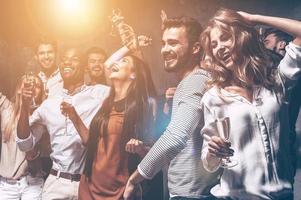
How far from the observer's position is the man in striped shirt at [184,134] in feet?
8.13

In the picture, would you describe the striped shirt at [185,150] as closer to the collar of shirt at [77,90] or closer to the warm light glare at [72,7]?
the collar of shirt at [77,90]

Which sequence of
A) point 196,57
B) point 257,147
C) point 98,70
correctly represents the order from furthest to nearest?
1. point 98,70
2. point 196,57
3. point 257,147

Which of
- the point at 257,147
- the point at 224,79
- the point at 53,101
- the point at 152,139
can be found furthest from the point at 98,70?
the point at 257,147

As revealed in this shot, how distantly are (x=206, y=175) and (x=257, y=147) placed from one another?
30 centimetres

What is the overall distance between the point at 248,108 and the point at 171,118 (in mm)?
424

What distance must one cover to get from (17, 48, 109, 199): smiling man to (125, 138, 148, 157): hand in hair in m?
0.26

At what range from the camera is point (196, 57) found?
Answer: 2598 mm

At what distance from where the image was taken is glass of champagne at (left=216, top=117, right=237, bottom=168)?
2.34 metres

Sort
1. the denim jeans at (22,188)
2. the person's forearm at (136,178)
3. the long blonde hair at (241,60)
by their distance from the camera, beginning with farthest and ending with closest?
the denim jeans at (22,188)
the person's forearm at (136,178)
the long blonde hair at (241,60)

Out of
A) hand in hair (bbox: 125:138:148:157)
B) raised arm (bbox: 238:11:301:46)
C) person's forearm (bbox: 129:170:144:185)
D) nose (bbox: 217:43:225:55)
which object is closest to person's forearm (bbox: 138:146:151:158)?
hand in hair (bbox: 125:138:148:157)

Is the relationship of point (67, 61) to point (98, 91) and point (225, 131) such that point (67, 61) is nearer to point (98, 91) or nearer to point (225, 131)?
point (98, 91)

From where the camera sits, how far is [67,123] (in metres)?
2.79

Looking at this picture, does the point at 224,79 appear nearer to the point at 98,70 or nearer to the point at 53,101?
the point at 98,70

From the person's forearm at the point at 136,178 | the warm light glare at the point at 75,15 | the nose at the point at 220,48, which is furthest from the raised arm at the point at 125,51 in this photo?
the person's forearm at the point at 136,178
